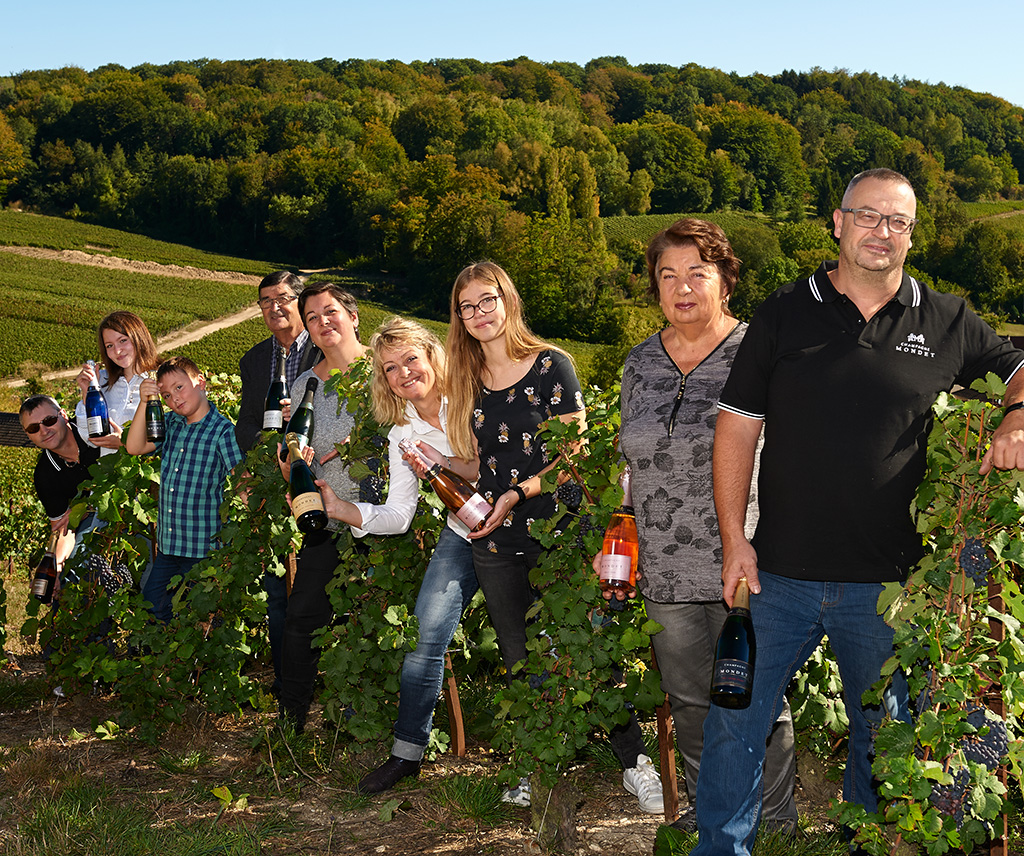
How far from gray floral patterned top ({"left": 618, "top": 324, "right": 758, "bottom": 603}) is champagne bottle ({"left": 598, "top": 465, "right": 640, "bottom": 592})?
65mm

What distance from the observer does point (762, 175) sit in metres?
112

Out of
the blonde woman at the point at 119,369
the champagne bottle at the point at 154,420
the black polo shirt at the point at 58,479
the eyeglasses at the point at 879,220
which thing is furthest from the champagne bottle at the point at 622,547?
the black polo shirt at the point at 58,479

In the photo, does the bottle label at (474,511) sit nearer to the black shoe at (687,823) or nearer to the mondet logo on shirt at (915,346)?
the black shoe at (687,823)

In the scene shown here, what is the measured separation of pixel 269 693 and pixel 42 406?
1.94m

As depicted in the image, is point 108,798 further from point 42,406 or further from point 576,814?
point 42,406

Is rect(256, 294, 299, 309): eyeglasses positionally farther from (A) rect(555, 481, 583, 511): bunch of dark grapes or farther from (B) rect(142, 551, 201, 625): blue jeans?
(A) rect(555, 481, 583, 511): bunch of dark grapes

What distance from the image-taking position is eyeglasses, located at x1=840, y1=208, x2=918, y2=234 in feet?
7.92

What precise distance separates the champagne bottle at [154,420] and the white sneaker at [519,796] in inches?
92.4

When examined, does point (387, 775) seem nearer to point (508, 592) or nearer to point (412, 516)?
point (508, 592)

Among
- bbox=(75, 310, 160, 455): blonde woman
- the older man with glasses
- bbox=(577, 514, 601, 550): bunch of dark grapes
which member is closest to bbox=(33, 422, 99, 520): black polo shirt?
bbox=(75, 310, 160, 455): blonde woman

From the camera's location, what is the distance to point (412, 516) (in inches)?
136

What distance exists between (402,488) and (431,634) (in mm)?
562

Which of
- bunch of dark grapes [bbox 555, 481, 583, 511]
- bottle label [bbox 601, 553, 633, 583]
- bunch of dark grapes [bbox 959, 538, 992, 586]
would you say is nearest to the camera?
bunch of dark grapes [bbox 959, 538, 992, 586]

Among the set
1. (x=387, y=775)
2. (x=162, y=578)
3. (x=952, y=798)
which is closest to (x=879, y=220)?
(x=952, y=798)
